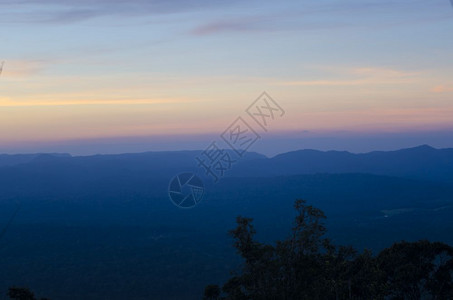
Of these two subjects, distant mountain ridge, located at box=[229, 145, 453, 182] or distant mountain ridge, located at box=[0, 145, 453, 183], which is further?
distant mountain ridge, located at box=[229, 145, 453, 182]

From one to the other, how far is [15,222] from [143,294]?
41.3m

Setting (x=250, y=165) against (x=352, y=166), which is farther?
(x=352, y=166)

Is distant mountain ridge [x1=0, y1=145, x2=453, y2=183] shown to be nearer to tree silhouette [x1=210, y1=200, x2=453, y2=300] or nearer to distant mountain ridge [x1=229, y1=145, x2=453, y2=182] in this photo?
distant mountain ridge [x1=229, y1=145, x2=453, y2=182]

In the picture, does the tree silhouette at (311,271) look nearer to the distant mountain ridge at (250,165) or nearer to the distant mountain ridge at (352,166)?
the distant mountain ridge at (250,165)

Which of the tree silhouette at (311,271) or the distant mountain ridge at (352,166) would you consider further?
the distant mountain ridge at (352,166)

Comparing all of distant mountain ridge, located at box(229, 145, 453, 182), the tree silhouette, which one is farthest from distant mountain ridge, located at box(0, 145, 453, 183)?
the tree silhouette

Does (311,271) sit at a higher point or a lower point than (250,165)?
lower

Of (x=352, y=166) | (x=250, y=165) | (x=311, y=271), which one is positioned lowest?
(x=311, y=271)

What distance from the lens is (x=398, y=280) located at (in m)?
16.8

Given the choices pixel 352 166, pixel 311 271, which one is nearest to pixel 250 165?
pixel 352 166

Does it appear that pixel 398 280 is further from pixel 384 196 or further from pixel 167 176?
pixel 167 176

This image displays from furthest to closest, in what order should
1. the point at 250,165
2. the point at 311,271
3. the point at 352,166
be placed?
the point at 352,166, the point at 250,165, the point at 311,271

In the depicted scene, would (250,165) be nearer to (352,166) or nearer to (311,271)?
(352,166)

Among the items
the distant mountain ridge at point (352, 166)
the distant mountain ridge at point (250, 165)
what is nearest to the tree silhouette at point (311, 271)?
the distant mountain ridge at point (250, 165)
